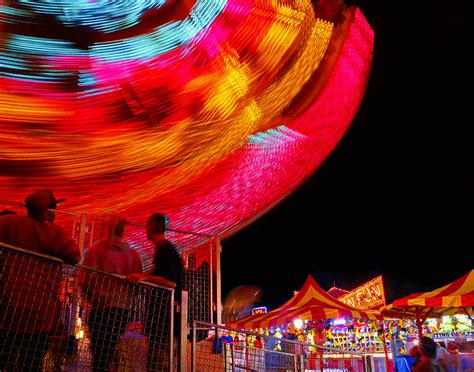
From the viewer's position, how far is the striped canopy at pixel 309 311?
13648 millimetres

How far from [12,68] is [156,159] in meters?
3.70

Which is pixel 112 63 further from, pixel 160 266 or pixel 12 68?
pixel 160 266

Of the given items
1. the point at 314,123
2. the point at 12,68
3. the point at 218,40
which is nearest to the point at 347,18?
the point at 314,123

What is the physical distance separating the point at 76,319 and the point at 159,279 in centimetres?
76

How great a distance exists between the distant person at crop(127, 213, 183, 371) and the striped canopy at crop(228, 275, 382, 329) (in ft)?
31.7

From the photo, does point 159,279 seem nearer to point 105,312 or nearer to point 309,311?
point 105,312

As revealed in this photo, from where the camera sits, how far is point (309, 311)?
1366cm

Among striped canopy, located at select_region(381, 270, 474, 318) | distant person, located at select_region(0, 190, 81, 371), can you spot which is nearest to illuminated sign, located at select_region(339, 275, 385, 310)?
striped canopy, located at select_region(381, 270, 474, 318)

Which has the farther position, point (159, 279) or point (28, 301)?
point (159, 279)

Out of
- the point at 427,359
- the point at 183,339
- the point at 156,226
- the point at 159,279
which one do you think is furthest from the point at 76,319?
the point at 427,359

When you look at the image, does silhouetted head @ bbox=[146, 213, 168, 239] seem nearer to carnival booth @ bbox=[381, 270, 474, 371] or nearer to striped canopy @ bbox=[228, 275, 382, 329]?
carnival booth @ bbox=[381, 270, 474, 371]

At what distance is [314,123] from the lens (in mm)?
13156

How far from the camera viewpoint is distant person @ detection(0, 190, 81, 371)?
129 inches

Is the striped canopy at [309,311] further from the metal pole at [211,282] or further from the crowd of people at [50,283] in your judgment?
the crowd of people at [50,283]
